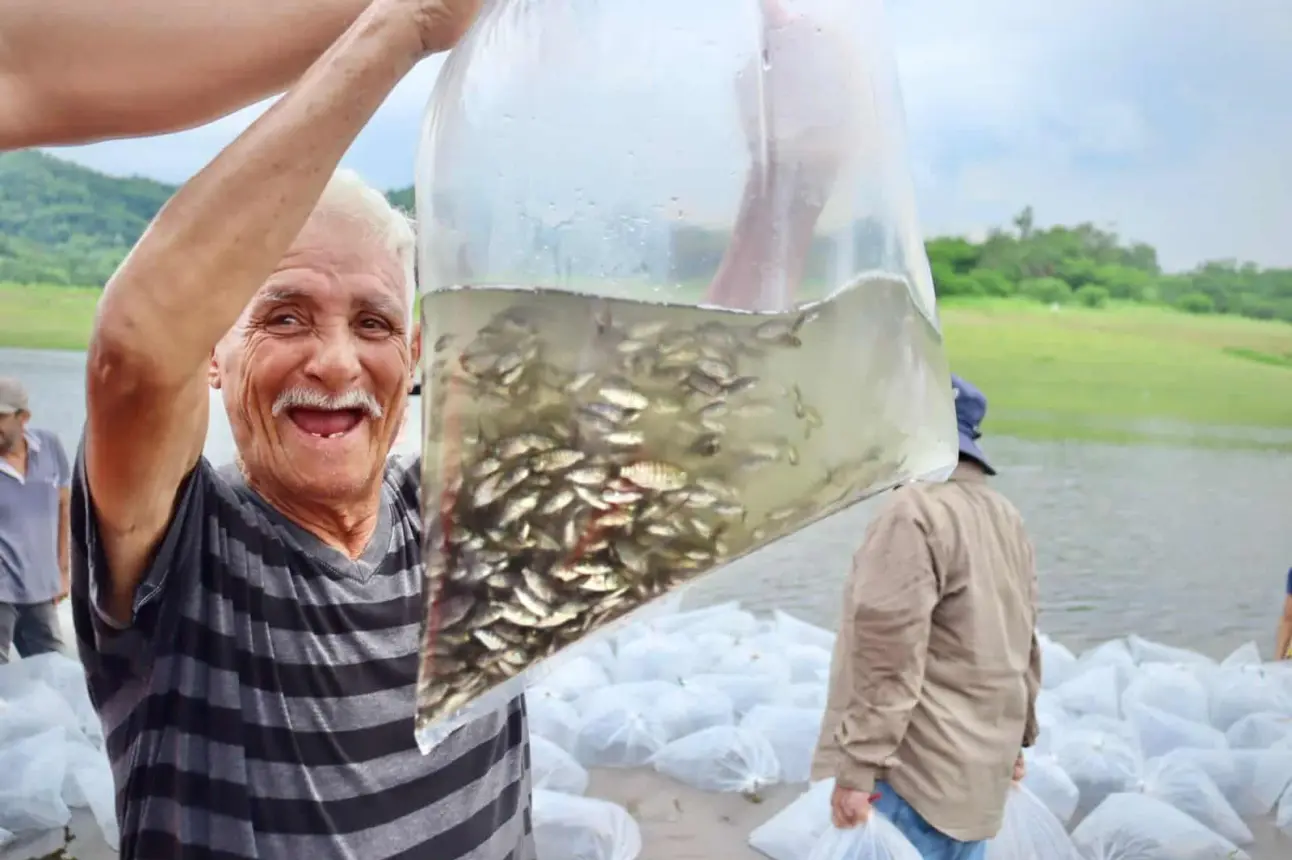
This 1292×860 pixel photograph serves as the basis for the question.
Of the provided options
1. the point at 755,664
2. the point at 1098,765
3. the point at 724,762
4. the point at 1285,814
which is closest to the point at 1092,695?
the point at 1098,765

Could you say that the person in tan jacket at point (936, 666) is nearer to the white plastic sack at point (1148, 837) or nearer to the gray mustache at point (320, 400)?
the white plastic sack at point (1148, 837)

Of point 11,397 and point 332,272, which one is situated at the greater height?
point 332,272

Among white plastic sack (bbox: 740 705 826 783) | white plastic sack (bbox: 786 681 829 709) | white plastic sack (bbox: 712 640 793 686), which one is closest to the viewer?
white plastic sack (bbox: 740 705 826 783)

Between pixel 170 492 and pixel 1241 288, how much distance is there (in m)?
3.13

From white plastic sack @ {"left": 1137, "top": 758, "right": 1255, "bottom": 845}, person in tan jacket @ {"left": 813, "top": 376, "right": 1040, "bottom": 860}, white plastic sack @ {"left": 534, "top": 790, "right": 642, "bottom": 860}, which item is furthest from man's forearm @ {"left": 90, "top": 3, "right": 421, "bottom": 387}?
white plastic sack @ {"left": 1137, "top": 758, "right": 1255, "bottom": 845}

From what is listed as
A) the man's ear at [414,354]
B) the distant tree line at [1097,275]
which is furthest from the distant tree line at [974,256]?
the man's ear at [414,354]

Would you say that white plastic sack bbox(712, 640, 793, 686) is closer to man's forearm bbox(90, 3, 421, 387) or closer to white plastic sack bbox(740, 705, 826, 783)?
white plastic sack bbox(740, 705, 826, 783)

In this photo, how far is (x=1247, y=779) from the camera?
6.69 ft

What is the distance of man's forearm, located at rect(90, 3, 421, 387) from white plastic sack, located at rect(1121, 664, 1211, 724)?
2338mm

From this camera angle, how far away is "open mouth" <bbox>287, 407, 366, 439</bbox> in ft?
1.81

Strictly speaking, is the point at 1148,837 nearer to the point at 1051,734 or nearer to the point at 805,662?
the point at 1051,734

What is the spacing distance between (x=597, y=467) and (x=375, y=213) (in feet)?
1.00

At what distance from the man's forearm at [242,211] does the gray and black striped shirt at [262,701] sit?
0.14 m

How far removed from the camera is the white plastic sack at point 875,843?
1266 millimetres
